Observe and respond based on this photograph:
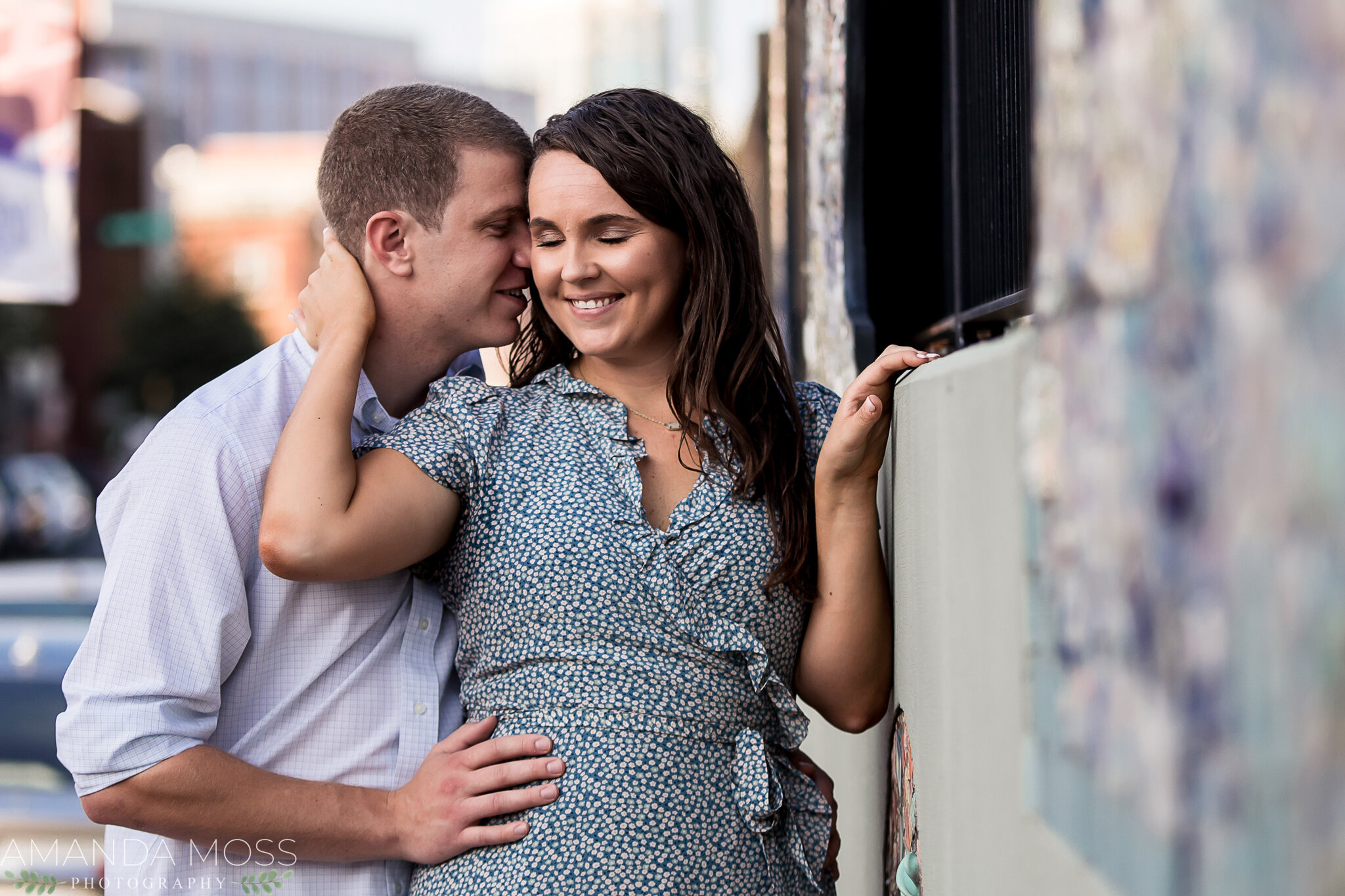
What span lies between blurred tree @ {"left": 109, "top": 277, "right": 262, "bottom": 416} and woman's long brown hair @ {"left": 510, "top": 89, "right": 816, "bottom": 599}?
31.9 meters

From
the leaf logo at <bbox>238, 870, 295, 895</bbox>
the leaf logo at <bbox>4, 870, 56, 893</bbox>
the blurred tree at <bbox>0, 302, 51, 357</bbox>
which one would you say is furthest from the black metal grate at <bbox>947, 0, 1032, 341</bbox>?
the blurred tree at <bbox>0, 302, 51, 357</bbox>

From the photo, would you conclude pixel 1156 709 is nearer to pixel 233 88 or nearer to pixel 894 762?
pixel 894 762

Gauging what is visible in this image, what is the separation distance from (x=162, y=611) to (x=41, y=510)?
20.9 meters

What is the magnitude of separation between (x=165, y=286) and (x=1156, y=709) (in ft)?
115

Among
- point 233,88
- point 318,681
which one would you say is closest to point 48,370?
point 318,681

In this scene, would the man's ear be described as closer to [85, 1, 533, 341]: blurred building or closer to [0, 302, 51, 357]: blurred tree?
[85, 1, 533, 341]: blurred building

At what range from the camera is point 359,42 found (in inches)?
3130

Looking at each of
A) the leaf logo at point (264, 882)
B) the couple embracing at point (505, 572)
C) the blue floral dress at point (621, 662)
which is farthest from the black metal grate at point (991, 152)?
the leaf logo at point (264, 882)

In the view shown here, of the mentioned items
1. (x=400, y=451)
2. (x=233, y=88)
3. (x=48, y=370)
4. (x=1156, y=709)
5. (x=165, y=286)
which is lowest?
(x=1156, y=709)

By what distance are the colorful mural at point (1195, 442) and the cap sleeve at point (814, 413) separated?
3.40 ft

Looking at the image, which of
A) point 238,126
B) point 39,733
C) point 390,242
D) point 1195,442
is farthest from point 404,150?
point 238,126

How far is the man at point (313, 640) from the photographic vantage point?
1.66 metres

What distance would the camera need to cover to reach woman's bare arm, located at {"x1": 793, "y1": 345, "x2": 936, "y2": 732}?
169 cm

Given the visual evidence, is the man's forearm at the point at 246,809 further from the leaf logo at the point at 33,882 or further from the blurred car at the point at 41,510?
the blurred car at the point at 41,510
